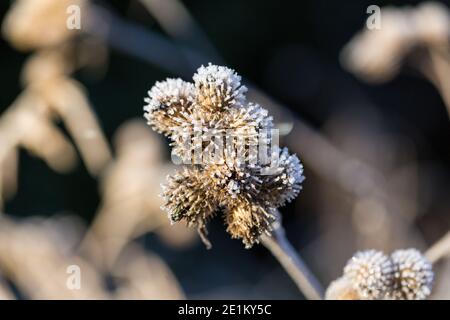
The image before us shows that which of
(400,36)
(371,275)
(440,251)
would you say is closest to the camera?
(371,275)

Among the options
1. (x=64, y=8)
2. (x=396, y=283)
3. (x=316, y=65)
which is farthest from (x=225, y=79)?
(x=316, y=65)

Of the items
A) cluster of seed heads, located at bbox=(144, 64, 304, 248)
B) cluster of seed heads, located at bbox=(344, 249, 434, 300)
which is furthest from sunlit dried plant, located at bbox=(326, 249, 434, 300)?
cluster of seed heads, located at bbox=(144, 64, 304, 248)

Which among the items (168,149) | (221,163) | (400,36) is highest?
(168,149)

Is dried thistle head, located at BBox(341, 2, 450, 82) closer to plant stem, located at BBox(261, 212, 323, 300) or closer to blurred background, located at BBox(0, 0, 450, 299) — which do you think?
blurred background, located at BBox(0, 0, 450, 299)

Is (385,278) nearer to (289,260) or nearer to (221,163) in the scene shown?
(289,260)

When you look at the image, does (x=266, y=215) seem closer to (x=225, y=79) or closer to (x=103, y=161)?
(x=225, y=79)

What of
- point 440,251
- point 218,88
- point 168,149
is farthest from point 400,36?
point 168,149
